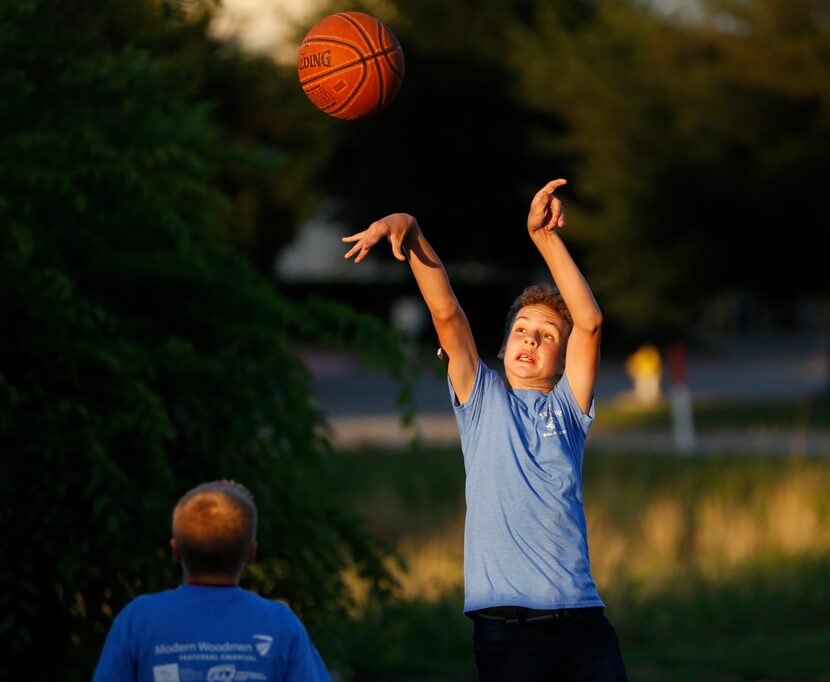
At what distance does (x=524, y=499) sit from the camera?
423 cm

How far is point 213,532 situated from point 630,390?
2666cm

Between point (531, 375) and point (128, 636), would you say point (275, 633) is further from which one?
point (531, 375)

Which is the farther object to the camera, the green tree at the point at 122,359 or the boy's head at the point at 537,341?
the green tree at the point at 122,359

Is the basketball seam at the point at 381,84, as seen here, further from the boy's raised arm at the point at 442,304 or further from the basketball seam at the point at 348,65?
the boy's raised arm at the point at 442,304

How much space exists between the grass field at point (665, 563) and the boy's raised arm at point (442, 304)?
8.39ft

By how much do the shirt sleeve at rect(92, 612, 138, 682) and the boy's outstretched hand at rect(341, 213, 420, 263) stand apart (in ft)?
3.96

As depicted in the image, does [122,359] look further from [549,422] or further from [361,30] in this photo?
[549,422]

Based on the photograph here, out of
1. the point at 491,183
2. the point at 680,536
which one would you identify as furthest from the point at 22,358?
the point at 491,183

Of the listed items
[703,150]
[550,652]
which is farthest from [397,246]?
[703,150]

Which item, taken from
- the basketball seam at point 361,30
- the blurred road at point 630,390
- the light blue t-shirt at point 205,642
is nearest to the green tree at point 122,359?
the blurred road at point 630,390

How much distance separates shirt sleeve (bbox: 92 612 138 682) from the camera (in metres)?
3.50

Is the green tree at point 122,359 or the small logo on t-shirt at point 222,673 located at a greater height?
the green tree at point 122,359

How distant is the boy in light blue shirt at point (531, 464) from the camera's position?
13.6 ft

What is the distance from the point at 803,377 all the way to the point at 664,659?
84.9 feet
